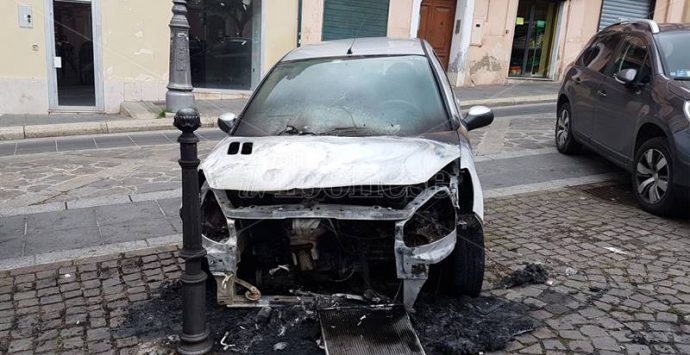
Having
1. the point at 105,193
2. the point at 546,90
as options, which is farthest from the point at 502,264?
the point at 546,90

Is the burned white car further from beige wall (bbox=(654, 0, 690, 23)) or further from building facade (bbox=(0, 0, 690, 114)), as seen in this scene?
beige wall (bbox=(654, 0, 690, 23))

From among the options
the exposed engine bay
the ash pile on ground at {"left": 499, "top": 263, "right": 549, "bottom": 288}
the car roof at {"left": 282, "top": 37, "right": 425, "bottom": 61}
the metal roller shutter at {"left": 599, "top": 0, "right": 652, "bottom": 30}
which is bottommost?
the ash pile on ground at {"left": 499, "top": 263, "right": 549, "bottom": 288}

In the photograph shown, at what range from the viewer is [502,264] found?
4.60 m

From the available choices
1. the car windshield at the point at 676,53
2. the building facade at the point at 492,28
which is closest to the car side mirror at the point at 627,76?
the car windshield at the point at 676,53

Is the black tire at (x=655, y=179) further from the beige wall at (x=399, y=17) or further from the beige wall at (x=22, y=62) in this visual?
the beige wall at (x=22, y=62)

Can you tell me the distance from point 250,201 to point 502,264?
7.13 feet

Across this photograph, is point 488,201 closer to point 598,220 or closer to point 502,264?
point 598,220

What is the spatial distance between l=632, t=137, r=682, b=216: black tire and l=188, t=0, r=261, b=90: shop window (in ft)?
31.6

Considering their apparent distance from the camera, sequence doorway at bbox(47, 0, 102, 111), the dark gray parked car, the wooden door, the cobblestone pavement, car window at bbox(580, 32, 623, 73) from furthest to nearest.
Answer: the wooden door
doorway at bbox(47, 0, 102, 111)
car window at bbox(580, 32, 623, 73)
the dark gray parked car
the cobblestone pavement

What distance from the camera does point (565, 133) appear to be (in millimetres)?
8289

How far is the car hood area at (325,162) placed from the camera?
3305 mm

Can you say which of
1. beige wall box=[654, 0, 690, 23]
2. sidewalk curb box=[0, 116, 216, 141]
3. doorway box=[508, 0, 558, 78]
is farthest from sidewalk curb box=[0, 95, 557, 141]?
beige wall box=[654, 0, 690, 23]

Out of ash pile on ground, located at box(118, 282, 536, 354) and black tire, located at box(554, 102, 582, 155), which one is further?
black tire, located at box(554, 102, 582, 155)

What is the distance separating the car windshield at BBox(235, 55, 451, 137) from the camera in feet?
13.7
